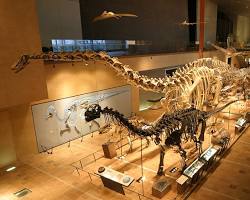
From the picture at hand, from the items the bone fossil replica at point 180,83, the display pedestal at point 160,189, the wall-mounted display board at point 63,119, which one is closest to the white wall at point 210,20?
the bone fossil replica at point 180,83

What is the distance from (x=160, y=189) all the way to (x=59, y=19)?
9.19m

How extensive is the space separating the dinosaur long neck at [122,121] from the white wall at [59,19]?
6639 millimetres

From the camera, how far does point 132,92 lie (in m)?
11.7

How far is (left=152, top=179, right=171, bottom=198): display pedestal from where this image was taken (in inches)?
→ 198

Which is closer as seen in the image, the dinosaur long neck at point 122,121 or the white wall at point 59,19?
the dinosaur long neck at point 122,121

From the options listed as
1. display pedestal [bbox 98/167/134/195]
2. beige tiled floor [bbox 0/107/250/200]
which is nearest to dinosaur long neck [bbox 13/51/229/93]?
beige tiled floor [bbox 0/107/250/200]

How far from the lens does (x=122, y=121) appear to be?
4.83 m

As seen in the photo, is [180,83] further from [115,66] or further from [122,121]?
[122,121]

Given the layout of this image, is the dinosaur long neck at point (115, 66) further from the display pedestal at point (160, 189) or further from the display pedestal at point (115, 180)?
the display pedestal at point (160, 189)

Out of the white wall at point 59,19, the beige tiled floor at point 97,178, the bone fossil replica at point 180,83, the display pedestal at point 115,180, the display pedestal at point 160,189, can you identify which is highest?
the white wall at point 59,19

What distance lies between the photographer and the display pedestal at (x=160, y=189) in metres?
5.04

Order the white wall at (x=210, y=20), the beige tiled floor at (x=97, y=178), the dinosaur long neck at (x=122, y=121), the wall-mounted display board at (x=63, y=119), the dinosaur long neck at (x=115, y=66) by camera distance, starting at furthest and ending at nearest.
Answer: the white wall at (x=210, y=20) → the wall-mounted display board at (x=63, y=119) → the beige tiled floor at (x=97, y=178) → the dinosaur long neck at (x=115, y=66) → the dinosaur long neck at (x=122, y=121)

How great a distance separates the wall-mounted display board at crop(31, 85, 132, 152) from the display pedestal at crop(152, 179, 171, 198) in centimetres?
319

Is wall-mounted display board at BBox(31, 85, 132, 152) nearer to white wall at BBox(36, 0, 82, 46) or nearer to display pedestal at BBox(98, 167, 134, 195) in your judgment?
display pedestal at BBox(98, 167, 134, 195)
